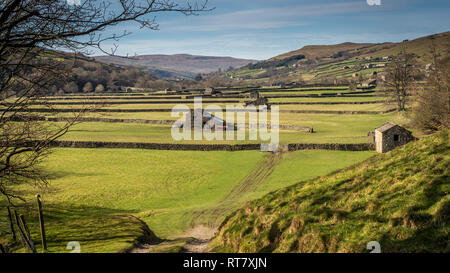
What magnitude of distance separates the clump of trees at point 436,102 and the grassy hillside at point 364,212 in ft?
84.5

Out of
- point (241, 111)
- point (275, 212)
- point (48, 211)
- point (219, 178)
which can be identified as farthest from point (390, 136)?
point (241, 111)

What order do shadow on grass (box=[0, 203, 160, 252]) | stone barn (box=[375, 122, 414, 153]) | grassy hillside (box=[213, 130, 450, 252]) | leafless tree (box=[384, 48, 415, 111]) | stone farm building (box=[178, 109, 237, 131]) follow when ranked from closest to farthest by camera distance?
grassy hillside (box=[213, 130, 450, 252]) < shadow on grass (box=[0, 203, 160, 252]) < stone barn (box=[375, 122, 414, 153]) < stone farm building (box=[178, 109, 237, 131]) < leafless tree (box=[384, 48, 415, 111])

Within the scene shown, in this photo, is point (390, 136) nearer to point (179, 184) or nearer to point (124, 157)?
point (179, 184)

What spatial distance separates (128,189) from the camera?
98.1 ft

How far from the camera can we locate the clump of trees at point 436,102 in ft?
125

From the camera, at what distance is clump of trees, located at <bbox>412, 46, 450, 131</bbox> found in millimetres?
38250

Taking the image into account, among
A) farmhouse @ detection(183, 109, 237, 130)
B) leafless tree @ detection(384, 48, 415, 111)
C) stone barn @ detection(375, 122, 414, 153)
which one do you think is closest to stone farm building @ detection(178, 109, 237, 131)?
farmhouse @ detection(183, 109, 237, 130)

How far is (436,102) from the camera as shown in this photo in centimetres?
4019

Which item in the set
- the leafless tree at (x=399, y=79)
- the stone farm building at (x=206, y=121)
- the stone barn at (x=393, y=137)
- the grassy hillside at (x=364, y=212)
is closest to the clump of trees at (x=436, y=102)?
the stone barn at (x=393, y=137)

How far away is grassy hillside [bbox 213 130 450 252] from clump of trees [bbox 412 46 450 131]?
1014 inches

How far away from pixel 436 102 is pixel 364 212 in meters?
34.9

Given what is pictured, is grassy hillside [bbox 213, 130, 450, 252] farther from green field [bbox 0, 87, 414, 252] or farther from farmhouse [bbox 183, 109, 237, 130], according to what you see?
farmhouse [bbox 183, 109, 237, 130]

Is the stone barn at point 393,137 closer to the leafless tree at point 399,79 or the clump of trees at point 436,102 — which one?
the clump of trees at point 436,102

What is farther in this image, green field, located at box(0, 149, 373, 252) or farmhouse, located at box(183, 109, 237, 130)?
farmhouse, located at box(183, 109, 237, 130)
